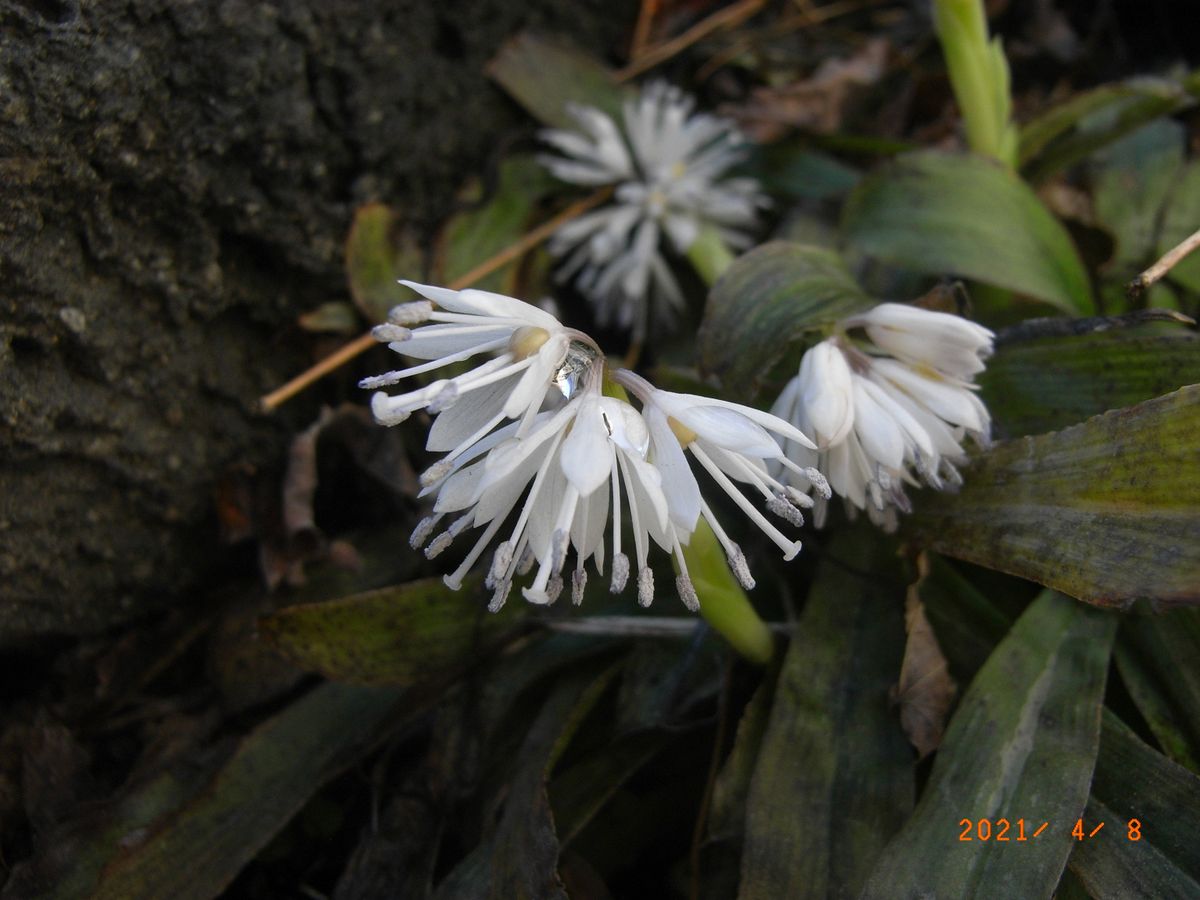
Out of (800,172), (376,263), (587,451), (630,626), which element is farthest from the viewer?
(800,172)

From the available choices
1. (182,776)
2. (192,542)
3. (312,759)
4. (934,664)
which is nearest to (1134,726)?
(934,664)

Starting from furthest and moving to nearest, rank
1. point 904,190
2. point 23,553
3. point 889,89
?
point 889,89, point 904,190, point 23,553

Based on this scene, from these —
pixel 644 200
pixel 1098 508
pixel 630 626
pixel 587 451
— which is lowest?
pixel 630 626

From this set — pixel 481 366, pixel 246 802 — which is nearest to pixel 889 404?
pixel 481 366

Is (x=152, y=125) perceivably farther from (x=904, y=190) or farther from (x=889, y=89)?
(x=889, y=89)

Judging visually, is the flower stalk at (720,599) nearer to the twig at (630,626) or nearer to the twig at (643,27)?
the twig at (630,626)

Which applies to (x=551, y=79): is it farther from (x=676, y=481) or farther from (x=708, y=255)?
(x=676, y=481)

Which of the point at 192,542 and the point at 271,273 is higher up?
the point at 271,273
